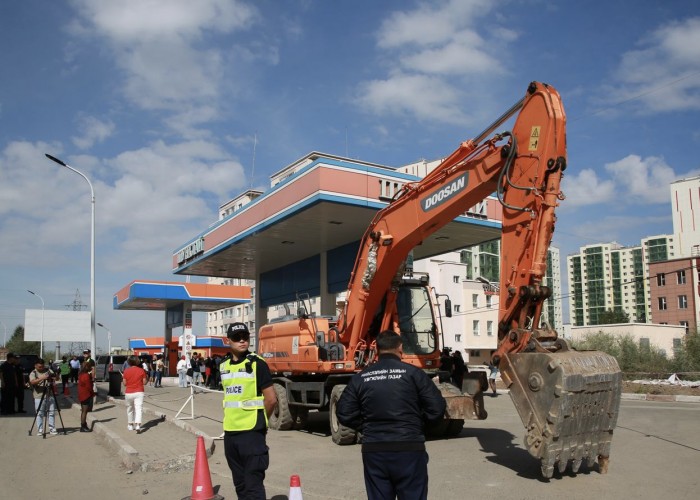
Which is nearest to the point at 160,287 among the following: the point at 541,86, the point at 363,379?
the point at 541,86

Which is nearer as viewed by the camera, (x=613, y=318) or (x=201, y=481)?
(x=201, y=481)

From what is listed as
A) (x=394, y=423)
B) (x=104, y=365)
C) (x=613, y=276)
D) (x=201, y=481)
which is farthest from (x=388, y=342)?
(x=613, y=276)

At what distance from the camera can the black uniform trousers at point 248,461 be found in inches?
204

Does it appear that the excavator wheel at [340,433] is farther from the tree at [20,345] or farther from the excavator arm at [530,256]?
the tree at [20,345]

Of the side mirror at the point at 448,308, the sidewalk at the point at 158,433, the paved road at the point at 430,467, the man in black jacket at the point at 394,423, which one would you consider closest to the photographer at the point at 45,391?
the paved road at the point at 430,467

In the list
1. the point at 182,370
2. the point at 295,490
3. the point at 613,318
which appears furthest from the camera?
the point at 613,318

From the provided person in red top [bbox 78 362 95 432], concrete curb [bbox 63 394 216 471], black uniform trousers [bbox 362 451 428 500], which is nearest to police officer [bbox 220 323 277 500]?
black uniform trousers [bbox 362 451 428 500]

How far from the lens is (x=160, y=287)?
35.6 metres

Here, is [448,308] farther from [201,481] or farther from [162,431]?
[201,481]

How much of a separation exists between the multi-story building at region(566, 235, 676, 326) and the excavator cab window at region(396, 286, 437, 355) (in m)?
102

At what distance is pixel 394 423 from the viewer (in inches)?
168

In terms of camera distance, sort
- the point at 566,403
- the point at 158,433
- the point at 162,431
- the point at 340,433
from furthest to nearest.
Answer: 1. the point at 162,431
2. the point at 158,433
3. the point at 340,433
4. the point at 566,403

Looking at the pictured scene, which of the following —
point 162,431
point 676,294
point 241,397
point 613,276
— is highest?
point 613,276

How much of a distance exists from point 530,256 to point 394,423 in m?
5.05
